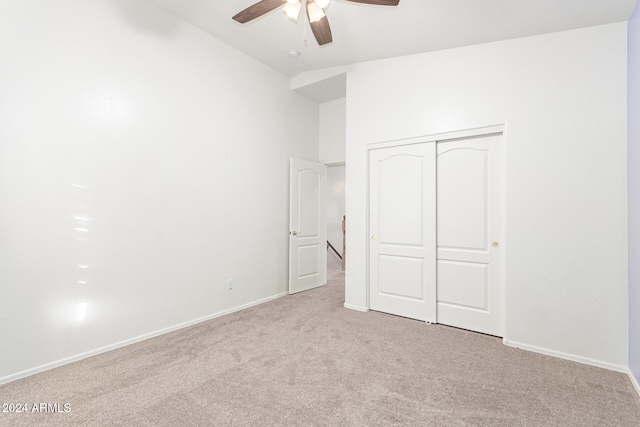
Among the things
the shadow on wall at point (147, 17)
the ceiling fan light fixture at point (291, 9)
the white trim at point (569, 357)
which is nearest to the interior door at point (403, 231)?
the white trim at point (569, 357)

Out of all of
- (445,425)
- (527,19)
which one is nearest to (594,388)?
(445,425)

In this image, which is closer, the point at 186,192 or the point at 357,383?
the point at 357,383

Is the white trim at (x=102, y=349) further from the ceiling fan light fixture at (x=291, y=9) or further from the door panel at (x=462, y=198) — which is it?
the ceiling fan light fixture at (x=291, y=9)

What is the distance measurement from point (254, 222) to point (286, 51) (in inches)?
86.8

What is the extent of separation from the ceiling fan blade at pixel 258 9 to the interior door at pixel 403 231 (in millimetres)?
2033

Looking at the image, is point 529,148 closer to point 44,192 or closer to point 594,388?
point 594,388

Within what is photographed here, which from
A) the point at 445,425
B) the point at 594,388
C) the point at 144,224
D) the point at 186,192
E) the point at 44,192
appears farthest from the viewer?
the point at 186,192

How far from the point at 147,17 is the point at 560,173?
4076mm

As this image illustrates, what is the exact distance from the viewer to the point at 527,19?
2.60 meters

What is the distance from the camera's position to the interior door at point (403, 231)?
11.1ft

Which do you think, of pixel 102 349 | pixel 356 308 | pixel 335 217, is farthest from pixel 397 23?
pixel 335 217

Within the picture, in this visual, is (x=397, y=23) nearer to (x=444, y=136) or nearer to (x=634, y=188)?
(x=444, y=136)

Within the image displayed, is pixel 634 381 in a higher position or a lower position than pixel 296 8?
lower

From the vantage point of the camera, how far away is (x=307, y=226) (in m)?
4.79
